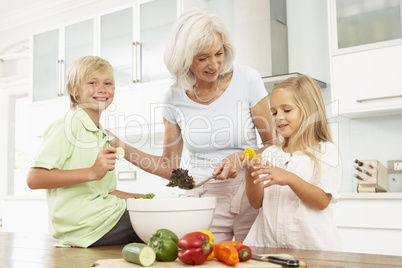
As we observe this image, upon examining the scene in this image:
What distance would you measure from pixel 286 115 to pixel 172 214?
704mm

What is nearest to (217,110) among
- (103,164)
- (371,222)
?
(103,164)

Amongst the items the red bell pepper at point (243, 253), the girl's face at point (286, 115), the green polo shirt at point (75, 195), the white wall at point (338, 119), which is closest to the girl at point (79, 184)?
the green polo shirt at point (75, 195)

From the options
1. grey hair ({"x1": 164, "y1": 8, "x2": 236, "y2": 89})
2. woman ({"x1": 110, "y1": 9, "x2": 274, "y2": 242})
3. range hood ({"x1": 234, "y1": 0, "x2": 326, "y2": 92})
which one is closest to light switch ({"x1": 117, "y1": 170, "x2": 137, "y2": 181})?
range hood ({"x1": 234, "y1": 0, "x2": 326, "y2": 92})

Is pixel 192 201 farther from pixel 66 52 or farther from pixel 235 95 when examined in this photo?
pixel 66 52

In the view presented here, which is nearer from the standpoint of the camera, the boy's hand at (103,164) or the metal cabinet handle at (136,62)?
the boy's hand at (103,164)

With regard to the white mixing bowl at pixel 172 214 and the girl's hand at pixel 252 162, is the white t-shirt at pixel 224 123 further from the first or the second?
the white mixing bowl at pixel 172 214

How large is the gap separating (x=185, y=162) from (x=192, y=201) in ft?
9.06

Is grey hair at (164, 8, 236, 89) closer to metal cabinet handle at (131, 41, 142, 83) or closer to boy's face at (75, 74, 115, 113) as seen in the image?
Answer: boy's face at (75, 74, 115, 113)

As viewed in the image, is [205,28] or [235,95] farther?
[235,95]

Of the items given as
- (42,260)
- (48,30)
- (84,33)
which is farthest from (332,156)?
(48,30)

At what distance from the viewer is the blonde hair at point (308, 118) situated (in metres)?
1.61

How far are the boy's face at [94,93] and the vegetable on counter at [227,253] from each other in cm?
79

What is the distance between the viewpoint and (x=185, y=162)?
3893 millimetres

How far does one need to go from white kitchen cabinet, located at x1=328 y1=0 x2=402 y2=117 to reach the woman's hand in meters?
1.48
